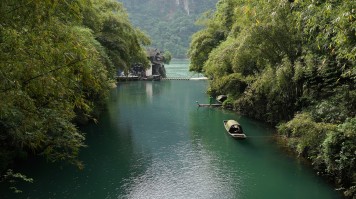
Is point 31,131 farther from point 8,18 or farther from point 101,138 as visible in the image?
point 101,138

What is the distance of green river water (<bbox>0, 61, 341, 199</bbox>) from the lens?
15570mm

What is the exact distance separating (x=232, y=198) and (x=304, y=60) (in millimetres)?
9858

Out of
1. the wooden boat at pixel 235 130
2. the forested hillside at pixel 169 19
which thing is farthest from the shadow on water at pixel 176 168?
the forested hillside at pixel 169 19

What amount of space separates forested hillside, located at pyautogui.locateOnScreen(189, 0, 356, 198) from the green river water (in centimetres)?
130

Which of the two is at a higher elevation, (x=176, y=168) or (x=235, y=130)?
(x=235, y=130)

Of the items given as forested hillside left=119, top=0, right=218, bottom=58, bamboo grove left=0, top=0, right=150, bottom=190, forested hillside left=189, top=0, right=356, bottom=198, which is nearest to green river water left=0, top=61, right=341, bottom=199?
forested hillside left=189, top=0, right=356, bottom=198

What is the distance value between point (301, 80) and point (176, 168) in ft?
29.6

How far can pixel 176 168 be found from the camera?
727 inches

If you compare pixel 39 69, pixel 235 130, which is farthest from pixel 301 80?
pixel 39 69

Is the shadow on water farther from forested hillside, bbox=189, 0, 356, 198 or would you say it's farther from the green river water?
forested hillside, bbox=189, 0, 356, 198

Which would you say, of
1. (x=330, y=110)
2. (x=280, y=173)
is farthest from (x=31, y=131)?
(x=330, y=110)

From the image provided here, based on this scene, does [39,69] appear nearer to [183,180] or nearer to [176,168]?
[183,180]

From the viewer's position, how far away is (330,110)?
1759 cm

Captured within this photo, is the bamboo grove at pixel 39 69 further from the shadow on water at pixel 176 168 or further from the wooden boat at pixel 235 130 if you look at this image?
the wooden boat at pixel 235 130
